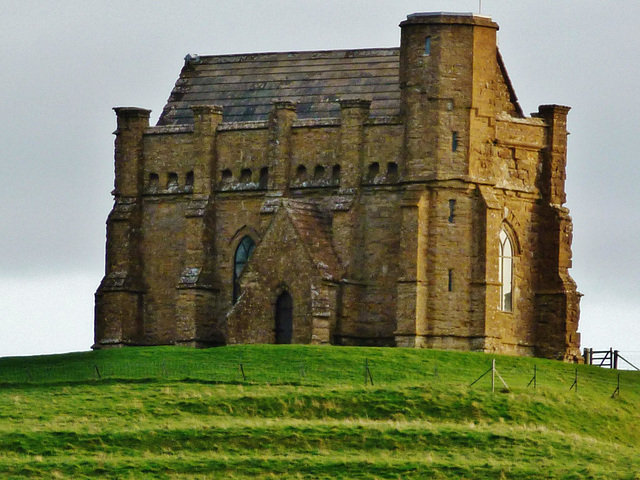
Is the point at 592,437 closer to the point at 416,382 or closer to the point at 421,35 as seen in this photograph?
the point at 416,382

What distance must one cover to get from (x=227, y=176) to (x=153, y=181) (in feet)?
10.4

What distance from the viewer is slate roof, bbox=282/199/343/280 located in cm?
8656

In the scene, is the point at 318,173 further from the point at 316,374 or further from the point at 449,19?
the point at 316,374

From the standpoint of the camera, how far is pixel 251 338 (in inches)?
3433

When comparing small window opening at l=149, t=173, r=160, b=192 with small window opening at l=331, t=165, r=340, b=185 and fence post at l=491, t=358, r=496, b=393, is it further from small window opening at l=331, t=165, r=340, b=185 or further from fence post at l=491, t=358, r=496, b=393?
fence post at l=491, t=358, r=496, b=393

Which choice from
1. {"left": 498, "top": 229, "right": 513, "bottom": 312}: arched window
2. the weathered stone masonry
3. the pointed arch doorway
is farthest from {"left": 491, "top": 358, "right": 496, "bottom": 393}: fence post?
the pointed arch doorway

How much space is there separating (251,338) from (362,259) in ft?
15.3

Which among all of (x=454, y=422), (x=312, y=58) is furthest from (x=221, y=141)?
(x=454, y=422)

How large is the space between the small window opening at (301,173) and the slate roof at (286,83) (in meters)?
2.47

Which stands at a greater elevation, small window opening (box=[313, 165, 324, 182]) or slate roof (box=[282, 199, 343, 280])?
small window opening (box=[313, 165, 324, 182])

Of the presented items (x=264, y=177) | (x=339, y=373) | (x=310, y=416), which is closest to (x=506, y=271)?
(x=264, y=177)

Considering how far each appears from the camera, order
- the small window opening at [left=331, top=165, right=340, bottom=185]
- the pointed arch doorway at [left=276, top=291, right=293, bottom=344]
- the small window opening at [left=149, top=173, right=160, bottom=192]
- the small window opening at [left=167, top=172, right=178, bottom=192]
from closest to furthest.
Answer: the pointed arch doorway at [left=276, top=291, right=293, bottom=344] → the small window opening at [left=331, top=165, right=340, bottom=185] → the small window opening at [left=167, top=172, right=178, bottom=192] → the small window opening at [left=149, top=173, right=160, bottom=192]

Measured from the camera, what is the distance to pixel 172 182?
93000mm

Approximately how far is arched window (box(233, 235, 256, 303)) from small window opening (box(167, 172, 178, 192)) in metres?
3.41
